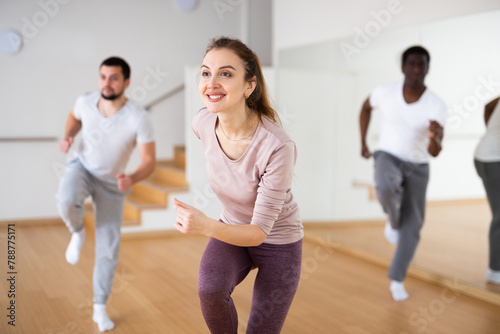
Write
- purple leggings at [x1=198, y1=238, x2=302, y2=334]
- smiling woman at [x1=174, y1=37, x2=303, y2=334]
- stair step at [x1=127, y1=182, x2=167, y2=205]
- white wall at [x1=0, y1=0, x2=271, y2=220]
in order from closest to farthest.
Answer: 1. smiling woman at [x1=174, y1=37, x2=303, y2=334]
2. purple leggings at [x1=198, y1=238, x2=302, y2=334]
3. stair step at [x1=127, y1=182, x2=167, y2=205]
4. white wall at [x1=0, y1=0, x2=271, y2=220]

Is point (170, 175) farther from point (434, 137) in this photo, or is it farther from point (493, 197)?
point (493, 197)

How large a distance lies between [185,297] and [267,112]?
6.01ft

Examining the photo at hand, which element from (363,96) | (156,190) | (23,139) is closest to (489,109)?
(363,96)

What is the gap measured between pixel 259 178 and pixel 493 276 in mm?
2302

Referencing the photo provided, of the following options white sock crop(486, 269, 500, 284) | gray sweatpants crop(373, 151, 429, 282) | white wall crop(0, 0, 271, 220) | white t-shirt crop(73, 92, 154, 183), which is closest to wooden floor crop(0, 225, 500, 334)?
white sock crop(486, 269, 500, 284)

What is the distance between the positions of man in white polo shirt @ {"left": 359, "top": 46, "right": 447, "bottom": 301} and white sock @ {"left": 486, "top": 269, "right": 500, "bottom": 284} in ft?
1.64

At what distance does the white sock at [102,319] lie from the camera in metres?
2.88

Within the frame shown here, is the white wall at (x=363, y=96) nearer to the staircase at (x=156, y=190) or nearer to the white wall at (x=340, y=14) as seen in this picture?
the white wall at (x=340, y=14)

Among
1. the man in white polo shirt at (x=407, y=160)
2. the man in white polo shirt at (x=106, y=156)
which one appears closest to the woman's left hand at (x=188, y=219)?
the man in white polo shirt at (x=106, y=156)

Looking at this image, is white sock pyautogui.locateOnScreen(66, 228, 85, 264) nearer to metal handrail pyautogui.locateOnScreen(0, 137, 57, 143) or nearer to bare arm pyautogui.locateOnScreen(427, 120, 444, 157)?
bare arm pyautogui.locateOnScreen(427, 120, 444, 157)

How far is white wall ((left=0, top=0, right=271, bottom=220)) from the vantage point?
5527 millimetres

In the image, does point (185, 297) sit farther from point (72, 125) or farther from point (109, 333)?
point (72, 125)

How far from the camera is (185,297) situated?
135 inches

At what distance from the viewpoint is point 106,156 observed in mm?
2904
